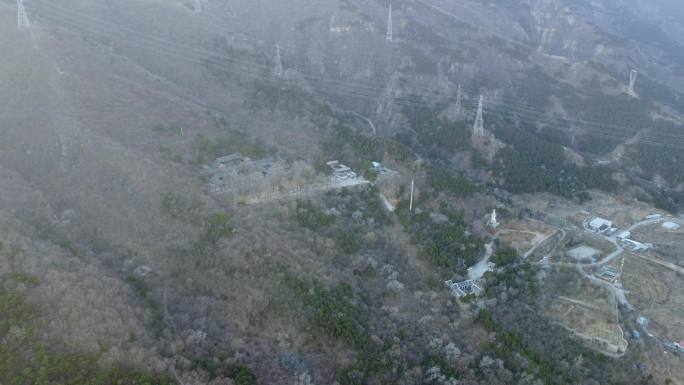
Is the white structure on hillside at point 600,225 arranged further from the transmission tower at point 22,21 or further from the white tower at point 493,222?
the transmission tower at point 22,21

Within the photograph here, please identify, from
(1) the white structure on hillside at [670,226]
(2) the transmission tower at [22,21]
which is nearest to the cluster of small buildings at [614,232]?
(1) the white structure on hillside at [670,226]

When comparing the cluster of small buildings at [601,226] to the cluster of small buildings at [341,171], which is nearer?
the cluster of small buildings at [341,171]

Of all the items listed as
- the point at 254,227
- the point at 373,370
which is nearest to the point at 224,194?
the point at 254,227

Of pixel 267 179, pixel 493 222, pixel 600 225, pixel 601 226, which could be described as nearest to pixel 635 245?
pixel 601 226

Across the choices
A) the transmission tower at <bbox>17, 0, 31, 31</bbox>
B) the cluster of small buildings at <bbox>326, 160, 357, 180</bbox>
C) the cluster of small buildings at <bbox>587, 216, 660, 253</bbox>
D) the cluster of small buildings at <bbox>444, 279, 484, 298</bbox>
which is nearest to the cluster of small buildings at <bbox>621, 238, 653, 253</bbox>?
the cluster of small buildings at <bbox>587, 216, 660, 253</bbox>

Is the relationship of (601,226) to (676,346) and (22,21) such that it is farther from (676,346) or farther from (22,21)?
(22,21)

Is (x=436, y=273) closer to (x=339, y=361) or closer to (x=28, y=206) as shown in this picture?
(x=339, y=361)
